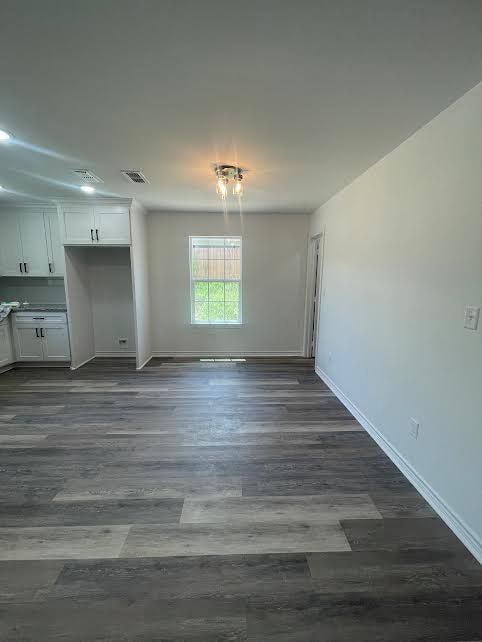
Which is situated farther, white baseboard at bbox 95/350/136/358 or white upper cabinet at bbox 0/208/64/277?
white baseboard at bbox 95/350/136/358

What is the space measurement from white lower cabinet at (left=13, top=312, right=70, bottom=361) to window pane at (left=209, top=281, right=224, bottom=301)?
7.77 feet

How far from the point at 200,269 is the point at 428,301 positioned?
3.64 meters

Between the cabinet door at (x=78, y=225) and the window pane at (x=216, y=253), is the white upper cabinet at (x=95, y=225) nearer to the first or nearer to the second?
the cabinet door at (x=78, y=225)

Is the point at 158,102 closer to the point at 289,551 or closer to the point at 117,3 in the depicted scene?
the point at 117,3

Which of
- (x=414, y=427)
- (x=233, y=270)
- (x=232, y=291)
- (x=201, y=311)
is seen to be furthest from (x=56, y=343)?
(x=414, y=427)

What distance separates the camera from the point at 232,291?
481 cm

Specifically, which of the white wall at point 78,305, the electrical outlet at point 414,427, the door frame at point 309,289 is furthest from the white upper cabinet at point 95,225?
the electrical outlet at point 414,427

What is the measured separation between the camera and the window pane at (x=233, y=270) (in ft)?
15.5

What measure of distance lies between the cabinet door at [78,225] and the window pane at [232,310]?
7.81ft

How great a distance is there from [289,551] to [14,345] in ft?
15.7

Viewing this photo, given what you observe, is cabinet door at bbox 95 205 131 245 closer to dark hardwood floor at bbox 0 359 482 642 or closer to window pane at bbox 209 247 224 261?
window pane at bbox 209 247 224 261

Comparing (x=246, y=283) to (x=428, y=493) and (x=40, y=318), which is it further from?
(x=428, y=493)

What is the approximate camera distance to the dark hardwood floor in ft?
3.79

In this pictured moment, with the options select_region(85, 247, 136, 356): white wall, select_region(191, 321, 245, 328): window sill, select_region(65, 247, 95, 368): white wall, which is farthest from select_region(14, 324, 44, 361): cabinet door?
select_region(191, 321, 245, 328): window sill
